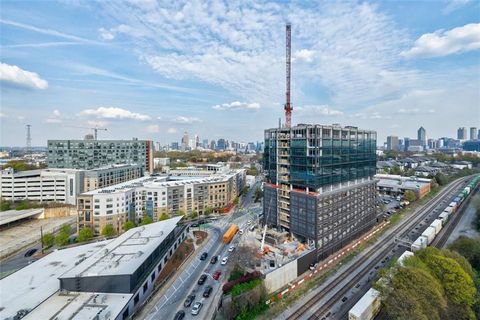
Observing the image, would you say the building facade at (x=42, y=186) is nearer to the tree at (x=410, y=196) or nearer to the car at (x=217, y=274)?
the car at (x=217, y=274)

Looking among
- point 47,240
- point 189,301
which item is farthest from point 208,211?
point 189,301

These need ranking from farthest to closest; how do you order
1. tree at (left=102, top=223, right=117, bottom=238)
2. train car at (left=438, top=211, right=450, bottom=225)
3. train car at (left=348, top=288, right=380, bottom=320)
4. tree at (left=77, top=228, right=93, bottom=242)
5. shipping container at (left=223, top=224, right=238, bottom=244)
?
train car at (left=438, top=211, right=450, bottom=225), tree at (left=102, top=223, right=117, bottom=238), shipping container at (left=223, top=224, right=238, bottom=244), tree at (left=77, top=228, right=93, bottom=242), train car at (left=348, top=288, right=380, bottom=320)

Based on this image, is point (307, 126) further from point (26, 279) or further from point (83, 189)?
point (83, 189)

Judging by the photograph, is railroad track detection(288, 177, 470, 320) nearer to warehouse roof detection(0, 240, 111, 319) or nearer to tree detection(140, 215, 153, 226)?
warehouse roof detection(0, 240, 111, 319)

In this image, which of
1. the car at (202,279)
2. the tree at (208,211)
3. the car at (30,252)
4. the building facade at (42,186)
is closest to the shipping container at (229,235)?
the car at (202,279)

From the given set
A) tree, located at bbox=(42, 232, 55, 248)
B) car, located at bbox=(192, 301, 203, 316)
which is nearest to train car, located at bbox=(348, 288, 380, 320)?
car, located at bbox=(192, 301, 203, 316)

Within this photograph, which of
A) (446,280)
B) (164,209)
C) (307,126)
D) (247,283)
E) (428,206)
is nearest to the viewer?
(446,280)

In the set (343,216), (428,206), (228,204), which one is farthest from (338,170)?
(428,206)

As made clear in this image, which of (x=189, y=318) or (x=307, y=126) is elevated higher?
(x=307, y=126)
